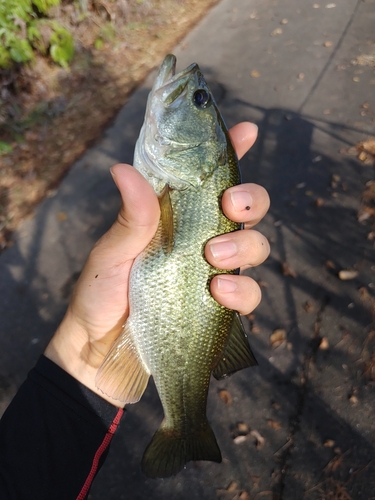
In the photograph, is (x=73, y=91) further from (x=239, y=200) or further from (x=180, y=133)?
(x=239, y=200)

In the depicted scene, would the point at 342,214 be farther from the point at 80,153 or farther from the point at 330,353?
the point at 80,153

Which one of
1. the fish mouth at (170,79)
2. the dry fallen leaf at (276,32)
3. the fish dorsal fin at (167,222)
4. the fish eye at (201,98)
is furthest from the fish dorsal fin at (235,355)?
the dry fallen leaf at (276,32)

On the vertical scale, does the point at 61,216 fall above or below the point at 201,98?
below

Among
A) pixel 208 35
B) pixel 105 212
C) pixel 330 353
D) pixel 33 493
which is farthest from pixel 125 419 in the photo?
pixel 208 35

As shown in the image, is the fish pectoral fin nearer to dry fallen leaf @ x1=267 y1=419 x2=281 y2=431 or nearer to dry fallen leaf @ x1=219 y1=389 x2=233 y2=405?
dry fallen leaf @ x1=219 y1=389 x2=233 y2=405

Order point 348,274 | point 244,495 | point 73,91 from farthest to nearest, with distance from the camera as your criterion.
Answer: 1. point 73,91
2. point 348,274
3. point 244,495

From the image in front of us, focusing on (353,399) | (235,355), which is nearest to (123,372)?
(235,355)

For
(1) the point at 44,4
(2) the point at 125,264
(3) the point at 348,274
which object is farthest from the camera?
(1) the point at 44,4
